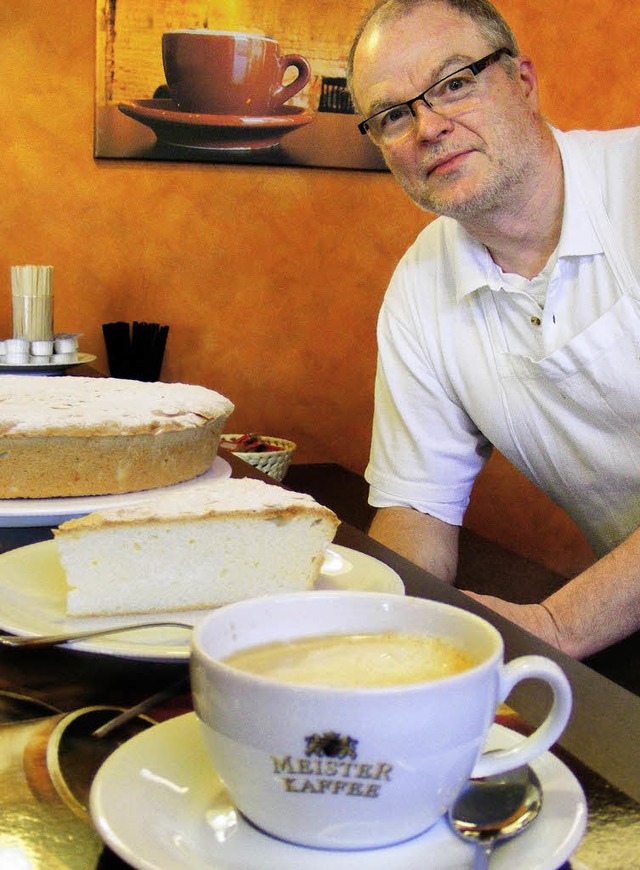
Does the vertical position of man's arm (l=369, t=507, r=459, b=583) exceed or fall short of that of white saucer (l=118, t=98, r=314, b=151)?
it falls short

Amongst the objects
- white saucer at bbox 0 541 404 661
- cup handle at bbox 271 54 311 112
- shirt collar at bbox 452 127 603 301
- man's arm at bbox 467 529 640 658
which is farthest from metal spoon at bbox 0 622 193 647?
cup handle at bbox 271 54 311 112

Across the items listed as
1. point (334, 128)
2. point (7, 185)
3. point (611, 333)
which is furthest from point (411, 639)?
point (334, 128)

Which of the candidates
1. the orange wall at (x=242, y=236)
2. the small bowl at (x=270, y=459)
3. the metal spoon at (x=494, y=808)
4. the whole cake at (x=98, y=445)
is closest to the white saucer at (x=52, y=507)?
the whole cake at (x=98, y=445)

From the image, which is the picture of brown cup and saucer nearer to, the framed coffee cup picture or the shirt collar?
the framed coffee cup picture

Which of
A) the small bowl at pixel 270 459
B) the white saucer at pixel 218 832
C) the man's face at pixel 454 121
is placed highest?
the man's face at pixel 454 121

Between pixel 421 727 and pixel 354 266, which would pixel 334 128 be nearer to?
pixel 354 266

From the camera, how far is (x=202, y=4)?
279 centimetres

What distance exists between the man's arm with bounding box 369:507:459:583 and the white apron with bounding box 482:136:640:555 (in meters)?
0.18

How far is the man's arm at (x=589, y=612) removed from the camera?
1.10 metres

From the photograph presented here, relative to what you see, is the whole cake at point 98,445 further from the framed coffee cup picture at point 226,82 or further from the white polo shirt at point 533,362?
the framed coffee cup picture at point 226,82

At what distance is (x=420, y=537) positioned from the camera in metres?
1.50

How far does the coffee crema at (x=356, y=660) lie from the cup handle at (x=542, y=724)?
2cm

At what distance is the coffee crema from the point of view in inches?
17.9

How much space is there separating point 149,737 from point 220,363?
103 inches
